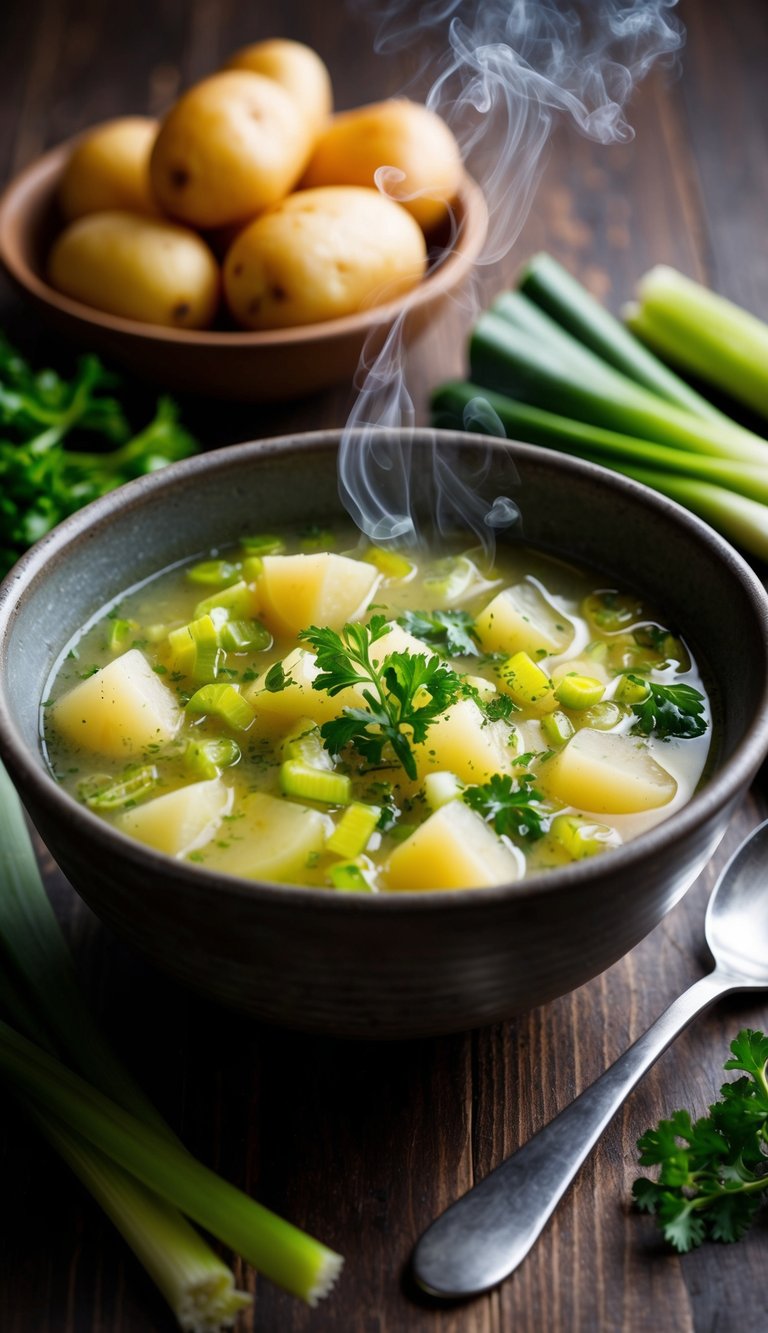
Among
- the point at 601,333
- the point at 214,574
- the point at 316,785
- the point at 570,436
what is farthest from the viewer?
the point at 601,333

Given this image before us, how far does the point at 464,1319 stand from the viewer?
6.02ft

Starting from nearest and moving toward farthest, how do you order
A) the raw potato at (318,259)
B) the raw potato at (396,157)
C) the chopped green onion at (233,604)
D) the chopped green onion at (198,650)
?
1. the chopped green onion at (198,650)
2. the chopped green onion at (233,604)
3. the raw potato at (318,259)
4. the raw potato at (396,157)

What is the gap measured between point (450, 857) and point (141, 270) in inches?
88.6

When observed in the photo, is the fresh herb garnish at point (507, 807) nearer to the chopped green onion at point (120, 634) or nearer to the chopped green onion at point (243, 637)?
the chopped green onion at point (243, 637)

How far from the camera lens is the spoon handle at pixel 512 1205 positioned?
1828 mm

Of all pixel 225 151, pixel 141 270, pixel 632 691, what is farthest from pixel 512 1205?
pixel 225 151

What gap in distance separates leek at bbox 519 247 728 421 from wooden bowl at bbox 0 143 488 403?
21 cm

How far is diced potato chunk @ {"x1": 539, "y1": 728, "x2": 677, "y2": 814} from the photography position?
2156 millimetres

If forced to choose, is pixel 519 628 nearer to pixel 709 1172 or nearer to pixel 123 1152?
pixel 709 1172

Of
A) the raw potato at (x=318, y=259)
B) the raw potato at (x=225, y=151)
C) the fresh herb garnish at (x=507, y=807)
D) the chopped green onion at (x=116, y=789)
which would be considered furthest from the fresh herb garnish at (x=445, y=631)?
the raw potato at (x=225, y=151)

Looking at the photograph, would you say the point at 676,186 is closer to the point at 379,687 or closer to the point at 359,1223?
the point at 379,687

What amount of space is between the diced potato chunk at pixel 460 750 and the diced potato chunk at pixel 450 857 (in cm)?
12

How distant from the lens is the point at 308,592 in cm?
254

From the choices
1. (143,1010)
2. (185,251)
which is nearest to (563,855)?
(143,1010)
